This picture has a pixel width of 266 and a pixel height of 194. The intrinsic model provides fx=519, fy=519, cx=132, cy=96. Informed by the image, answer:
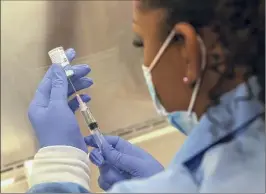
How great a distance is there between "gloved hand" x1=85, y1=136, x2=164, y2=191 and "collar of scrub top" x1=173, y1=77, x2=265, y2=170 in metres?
0.23

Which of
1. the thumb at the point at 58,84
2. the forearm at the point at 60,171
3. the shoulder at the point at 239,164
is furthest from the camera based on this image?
the thumb at the point at 58,84

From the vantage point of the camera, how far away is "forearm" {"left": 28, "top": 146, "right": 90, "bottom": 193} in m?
0.80

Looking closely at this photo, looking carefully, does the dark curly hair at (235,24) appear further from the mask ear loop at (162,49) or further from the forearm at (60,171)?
the forearm at (60,171)

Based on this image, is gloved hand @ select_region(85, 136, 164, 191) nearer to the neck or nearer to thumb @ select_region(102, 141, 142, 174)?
thumb @ select_region(102, 141, 142, 174)

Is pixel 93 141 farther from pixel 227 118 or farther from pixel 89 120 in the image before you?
pixel 227 118

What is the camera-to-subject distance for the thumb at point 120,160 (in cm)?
93

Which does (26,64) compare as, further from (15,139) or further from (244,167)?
(244,167)

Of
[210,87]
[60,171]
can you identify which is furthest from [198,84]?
[60,171]

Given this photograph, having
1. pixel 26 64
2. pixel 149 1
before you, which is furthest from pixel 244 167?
pixel 26 64

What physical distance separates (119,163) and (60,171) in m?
0.16

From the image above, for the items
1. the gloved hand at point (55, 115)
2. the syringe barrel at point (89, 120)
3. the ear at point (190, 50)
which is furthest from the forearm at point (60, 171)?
the ear at point (190, 50)

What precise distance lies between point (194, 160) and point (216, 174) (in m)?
0.06

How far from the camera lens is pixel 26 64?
1.34 meters

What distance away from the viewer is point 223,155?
2.18 feet
